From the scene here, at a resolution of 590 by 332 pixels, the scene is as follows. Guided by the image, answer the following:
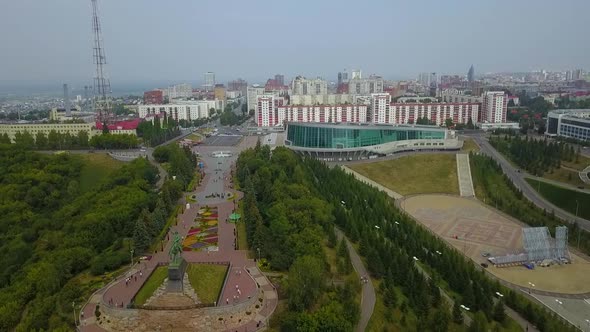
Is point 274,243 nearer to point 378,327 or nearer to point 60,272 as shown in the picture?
point 378,327

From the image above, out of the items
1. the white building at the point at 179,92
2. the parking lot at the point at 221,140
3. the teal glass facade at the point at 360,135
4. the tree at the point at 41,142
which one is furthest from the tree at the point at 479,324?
the white building at the point at 179,92

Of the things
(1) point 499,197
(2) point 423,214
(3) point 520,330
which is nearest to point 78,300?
(3) point 520,330

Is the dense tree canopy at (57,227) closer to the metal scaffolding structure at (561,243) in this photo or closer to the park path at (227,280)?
the park path at (227,280)

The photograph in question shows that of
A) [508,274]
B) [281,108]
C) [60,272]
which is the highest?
[281,108]

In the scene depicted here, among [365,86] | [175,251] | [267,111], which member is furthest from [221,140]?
[365,86]

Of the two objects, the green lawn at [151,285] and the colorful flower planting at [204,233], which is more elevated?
the green lawn at [151,285]

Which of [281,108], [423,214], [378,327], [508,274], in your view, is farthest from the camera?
[281,108]
